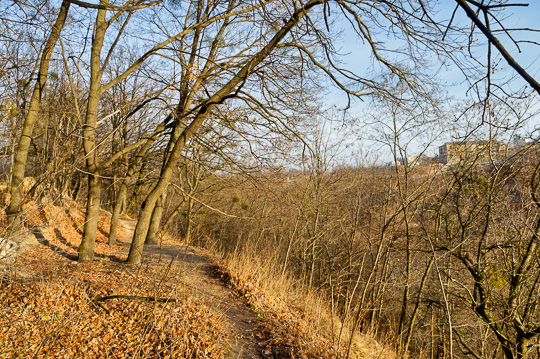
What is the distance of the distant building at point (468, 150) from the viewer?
7039 millimetres

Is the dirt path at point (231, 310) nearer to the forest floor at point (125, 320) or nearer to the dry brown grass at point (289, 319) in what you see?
the forest floor at point (125, 320)

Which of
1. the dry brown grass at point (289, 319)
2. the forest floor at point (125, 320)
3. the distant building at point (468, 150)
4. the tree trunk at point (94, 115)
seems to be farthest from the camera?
the distant building at point (468, 150)

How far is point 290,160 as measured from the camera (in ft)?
26.5

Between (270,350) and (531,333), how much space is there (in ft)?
15.2

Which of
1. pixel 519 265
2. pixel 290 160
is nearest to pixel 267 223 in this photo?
pixel 290 160

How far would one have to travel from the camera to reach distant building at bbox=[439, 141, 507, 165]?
7.04 m

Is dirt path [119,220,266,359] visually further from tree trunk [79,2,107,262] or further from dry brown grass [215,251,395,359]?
tree trunk [79,2,107,262]

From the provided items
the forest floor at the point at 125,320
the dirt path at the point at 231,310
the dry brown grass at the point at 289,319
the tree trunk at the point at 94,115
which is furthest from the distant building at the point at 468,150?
the tree trunk at the point at 94,115

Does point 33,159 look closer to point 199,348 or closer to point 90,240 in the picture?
point 90,240

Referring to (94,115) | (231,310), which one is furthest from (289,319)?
(94,115)

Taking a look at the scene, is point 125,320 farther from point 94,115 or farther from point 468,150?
point 468,150

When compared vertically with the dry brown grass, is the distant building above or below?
above

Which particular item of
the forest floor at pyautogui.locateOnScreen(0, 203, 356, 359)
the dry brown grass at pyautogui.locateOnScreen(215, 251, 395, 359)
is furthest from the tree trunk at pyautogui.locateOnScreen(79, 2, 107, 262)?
the dry brown grass at pyautogui.locateOnScreen(215, 251, 395, 359)

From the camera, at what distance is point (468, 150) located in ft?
26.1
